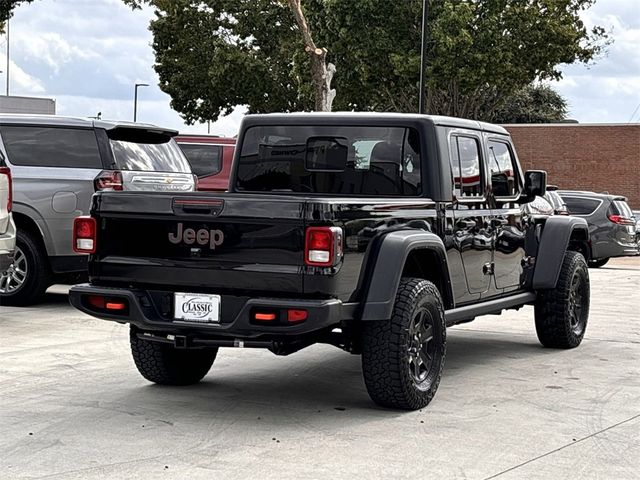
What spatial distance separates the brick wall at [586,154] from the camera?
1823 inches

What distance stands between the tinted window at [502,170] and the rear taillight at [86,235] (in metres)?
3.32

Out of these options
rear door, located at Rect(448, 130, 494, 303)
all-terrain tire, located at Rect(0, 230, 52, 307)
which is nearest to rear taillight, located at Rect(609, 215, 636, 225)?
all-terrain tire, located at Rect(0, 230, 52, 307)

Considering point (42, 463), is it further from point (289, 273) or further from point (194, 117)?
point (194, 117)

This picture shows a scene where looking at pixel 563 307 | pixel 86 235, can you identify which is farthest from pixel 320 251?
pixel 563 307

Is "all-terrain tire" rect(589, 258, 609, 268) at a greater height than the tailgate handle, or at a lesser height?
lesser

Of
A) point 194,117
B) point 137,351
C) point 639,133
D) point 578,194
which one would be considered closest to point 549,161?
point 639,133

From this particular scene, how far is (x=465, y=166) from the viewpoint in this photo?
29.0ft

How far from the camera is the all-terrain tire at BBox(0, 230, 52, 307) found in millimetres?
12734

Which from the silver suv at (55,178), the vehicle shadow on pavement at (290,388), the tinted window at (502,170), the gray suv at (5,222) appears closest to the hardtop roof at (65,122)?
the silver suv at (55,178)

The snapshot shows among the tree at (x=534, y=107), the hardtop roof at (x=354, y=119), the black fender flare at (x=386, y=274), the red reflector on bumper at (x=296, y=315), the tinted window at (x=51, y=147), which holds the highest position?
the tree at (x=534, y=107)

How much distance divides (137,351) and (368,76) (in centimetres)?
3421

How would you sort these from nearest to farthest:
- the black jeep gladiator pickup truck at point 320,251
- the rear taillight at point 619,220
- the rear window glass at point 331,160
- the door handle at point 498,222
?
the black jeep gladiator pickup truck at point 320,251
the rear window glass at point 331,160
the door handle at point 498,222
the rear taillight at point 619,220

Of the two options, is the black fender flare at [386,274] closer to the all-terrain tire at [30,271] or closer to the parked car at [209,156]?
the all-terrain tire at [30,271]

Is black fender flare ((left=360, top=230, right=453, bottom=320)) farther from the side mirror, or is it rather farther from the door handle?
the side mirror
